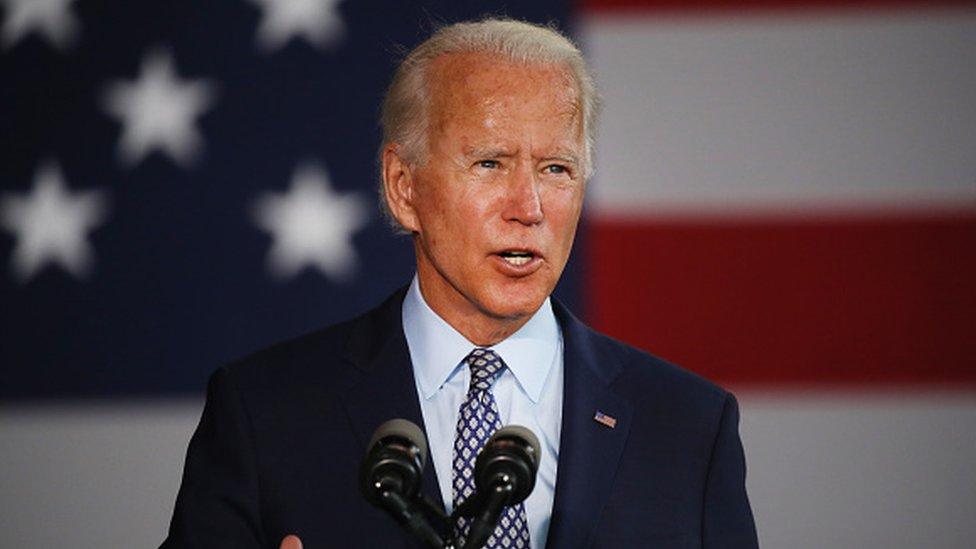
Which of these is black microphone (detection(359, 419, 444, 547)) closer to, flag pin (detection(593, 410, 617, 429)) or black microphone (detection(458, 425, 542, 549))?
black microphone (detection(458, 425, 542, 549))

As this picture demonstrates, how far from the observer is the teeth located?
5.94 feet

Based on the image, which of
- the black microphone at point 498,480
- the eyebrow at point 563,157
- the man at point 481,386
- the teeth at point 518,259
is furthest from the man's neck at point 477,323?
the black microphone at point 498,480

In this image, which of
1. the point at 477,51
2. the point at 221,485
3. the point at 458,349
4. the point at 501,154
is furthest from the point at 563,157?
the point at 221,485

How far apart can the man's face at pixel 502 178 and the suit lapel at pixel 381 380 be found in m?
0.12

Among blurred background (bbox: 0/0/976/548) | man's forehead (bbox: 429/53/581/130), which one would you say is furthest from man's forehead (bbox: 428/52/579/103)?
blurred background (bbox: 0/0/976/548)

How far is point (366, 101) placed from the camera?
2977 mm

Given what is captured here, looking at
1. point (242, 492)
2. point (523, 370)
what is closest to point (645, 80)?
point (523, 370)

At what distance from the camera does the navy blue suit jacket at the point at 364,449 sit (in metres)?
1.78

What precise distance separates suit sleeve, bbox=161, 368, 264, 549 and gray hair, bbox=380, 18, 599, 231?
41cm

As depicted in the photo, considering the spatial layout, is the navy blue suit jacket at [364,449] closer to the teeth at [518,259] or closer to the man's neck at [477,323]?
the man's neck at [477,323]

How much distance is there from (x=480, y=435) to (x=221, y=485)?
33 cm

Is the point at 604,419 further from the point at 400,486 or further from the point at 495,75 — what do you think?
the point at 400,486

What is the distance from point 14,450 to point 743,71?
1657mm

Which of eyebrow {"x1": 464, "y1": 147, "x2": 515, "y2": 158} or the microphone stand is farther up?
eyebrow {"x1": 464, "y1": 147, "x2": 515, "y2": 158}
